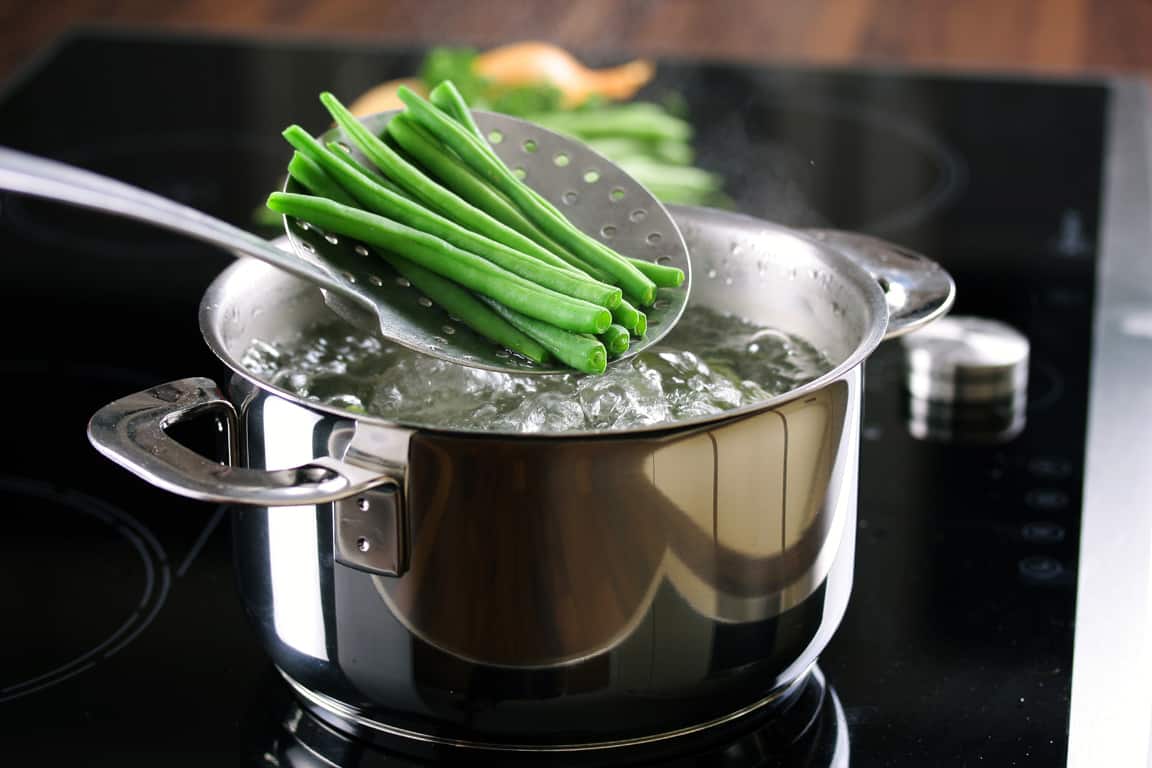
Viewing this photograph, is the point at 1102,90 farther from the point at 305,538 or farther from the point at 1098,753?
the point at 305,538

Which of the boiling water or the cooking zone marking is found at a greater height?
the boiling water

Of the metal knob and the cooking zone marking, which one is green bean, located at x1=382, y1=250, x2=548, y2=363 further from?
the metal knob

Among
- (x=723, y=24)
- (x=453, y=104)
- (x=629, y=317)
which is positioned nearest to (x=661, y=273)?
(x=629, y=317)

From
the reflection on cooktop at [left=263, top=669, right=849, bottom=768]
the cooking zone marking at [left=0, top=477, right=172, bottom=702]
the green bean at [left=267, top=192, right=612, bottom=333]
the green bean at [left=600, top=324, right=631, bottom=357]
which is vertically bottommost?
the reflection on cooktop at [left=263, top=669, right=849, bottom=768]

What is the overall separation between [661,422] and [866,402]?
1.65ft

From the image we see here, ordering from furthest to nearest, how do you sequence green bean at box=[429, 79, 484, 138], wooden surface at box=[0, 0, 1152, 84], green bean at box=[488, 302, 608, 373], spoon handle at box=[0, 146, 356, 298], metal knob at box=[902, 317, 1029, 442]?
wooden surface at box=[0, 0, 1152, 84], metal knob at box=[902, 317, 1029, 442], green bean at box=[429, 79, 484, 138], green bean at box=[488, 302, 608, 373], spoon handle at box=[0, 146, 356, 298]

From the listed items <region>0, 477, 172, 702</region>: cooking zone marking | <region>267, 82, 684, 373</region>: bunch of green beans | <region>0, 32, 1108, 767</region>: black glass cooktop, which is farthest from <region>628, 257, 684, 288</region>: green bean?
<region>0, 477, 172, 702</region>: cooking zone marking

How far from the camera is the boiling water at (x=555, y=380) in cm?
70

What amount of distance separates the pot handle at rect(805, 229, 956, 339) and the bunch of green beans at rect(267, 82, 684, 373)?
0.11 meters

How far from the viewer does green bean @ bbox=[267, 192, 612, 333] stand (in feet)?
2.28

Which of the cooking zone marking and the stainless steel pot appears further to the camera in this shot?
the cooking zone marking

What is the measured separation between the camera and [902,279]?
0.78 m

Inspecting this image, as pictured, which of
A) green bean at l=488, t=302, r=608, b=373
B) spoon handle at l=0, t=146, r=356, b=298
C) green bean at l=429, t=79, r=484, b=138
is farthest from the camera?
green bean at l=429, t=79, r=484, b=138

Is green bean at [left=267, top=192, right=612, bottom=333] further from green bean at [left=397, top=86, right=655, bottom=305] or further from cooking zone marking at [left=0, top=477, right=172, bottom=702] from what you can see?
cooking zone marking at [left=0, top=477, right=172, bottom=702]
